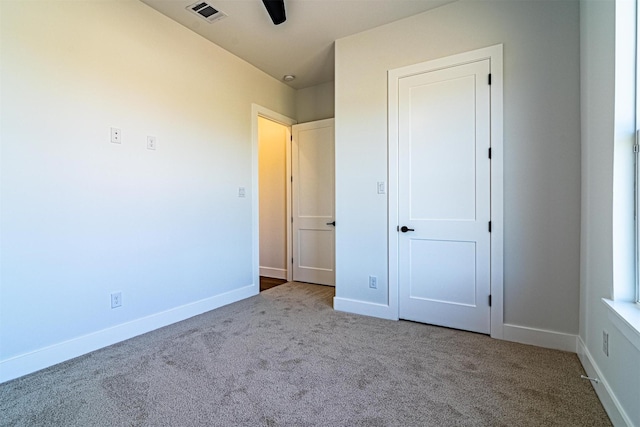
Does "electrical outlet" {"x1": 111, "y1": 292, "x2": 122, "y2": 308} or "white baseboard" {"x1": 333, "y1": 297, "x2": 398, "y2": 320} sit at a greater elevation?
"electrical outlet" {"x1": 111, "y1": 292, "x2": 122, "y2": 308}

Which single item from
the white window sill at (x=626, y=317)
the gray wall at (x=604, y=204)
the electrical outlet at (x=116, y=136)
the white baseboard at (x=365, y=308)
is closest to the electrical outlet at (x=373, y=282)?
the white baseboard at (x=365, y=308)

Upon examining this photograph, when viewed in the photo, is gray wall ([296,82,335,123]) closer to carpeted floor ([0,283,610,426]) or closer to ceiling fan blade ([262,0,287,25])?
ceiling fan blade ([262,0,287,25])

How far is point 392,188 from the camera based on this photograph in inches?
111

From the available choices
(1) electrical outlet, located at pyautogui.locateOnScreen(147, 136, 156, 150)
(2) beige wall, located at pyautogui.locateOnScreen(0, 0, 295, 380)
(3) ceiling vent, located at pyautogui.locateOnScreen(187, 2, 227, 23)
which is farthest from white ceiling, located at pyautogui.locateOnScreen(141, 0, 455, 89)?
(1) electrical outlet, located at pyautogui.locateOnScreen(147, 136, 156, 150)

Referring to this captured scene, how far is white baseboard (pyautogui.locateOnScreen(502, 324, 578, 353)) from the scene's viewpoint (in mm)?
2168

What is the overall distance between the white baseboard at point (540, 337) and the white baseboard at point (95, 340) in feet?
8.81

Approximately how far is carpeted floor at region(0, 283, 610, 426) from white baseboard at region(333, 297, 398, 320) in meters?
0.27

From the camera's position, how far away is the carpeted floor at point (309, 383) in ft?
4.91

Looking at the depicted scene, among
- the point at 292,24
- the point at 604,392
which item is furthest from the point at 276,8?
the point at 604,392

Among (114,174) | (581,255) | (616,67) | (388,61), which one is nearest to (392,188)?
(388,61)

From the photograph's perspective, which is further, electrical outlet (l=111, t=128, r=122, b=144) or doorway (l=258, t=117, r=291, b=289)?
doorway (l=258, t=117, r=291, b=289)

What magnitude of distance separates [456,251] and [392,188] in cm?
77

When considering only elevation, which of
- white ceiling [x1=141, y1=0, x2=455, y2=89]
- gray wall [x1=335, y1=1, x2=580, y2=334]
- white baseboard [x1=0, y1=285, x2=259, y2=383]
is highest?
white ceiling [x1=141, y1=0, x2=455, y2=89]

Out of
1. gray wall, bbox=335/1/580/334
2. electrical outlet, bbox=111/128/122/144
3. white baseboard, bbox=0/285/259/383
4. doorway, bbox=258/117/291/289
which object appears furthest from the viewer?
doorway, bbox=258/117/291/289
